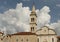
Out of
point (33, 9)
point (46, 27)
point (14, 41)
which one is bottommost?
point (14, 41)

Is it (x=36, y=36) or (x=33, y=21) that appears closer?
(x=36, y=36)

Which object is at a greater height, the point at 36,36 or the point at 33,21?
the point at 33,21

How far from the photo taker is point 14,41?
75.4 metres

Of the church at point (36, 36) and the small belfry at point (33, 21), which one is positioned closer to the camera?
the church at point (36, 36)

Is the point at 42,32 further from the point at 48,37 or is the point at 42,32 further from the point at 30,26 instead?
the point at 30,26

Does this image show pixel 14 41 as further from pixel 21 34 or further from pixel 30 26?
pixel 30 26

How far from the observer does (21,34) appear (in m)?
74.5

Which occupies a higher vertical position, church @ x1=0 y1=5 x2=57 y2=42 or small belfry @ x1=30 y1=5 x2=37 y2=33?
small belfry @ x1=30 y1=5 x2=37 y2=33

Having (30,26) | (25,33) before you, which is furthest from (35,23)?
(25,33)

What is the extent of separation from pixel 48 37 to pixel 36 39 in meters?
4.11

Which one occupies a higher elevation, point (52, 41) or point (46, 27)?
point (46, 27)

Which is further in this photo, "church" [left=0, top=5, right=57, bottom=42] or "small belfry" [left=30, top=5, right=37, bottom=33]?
"small belfry" [left=30, top=5, right=37, bottom=33]

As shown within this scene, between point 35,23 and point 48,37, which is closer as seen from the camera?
point 48,37

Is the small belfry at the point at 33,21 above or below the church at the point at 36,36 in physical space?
above
